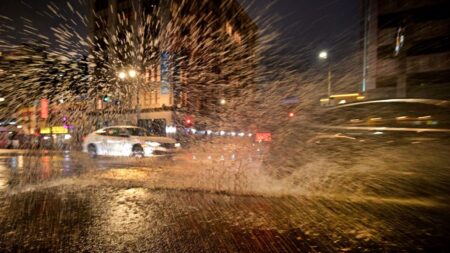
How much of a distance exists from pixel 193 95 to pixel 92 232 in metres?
28.8

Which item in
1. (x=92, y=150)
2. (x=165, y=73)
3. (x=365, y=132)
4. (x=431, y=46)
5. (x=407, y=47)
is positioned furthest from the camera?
(x=165, y=73)

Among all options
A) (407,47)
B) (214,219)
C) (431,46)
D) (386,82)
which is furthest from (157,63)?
(214,219)

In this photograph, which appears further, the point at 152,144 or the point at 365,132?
the point at 152,144

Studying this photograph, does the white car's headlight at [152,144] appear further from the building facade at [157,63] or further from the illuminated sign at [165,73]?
the illuminated sign at [165,73]

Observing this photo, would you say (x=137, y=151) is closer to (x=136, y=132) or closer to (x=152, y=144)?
(x=152, y=144)

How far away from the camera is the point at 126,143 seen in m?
11.8

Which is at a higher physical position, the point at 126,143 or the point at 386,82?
the point at 386,82

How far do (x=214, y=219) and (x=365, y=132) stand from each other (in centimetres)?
228

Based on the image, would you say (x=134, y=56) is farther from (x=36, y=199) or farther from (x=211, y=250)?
(x=211, y=250)

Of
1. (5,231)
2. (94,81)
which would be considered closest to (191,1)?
(94,81)

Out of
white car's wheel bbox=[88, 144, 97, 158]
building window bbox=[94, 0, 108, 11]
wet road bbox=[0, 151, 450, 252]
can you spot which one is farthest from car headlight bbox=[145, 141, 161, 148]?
building window bbox=[94, 0, 108, 11]

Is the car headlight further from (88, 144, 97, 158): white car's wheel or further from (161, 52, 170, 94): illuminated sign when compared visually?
(161, 52, 170, 94): illuminated sign

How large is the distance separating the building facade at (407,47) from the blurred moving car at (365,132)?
19.1 metres

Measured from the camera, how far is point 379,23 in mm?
25062
